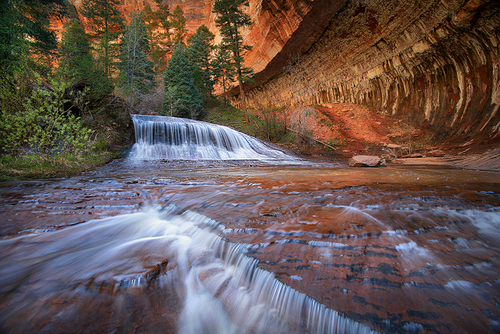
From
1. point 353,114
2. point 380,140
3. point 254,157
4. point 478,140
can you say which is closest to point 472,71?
point 478,140

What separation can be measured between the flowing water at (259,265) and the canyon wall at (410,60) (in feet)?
34.0

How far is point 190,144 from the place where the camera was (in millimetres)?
11867

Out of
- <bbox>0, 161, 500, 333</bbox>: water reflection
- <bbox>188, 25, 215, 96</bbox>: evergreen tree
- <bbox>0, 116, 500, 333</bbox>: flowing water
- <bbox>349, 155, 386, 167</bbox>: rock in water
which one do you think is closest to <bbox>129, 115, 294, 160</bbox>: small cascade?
<bbox>349, 155, 386, 167</bbox>: rock in water

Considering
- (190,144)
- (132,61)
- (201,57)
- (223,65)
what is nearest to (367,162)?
(190,144)

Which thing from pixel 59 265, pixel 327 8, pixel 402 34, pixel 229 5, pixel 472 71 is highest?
pixel 229 5

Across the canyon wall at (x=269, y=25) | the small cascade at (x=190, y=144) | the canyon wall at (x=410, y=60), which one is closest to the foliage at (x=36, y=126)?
the small cascade at (x=190, y=144)

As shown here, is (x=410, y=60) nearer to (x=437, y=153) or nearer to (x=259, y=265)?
(x=437, y=153)

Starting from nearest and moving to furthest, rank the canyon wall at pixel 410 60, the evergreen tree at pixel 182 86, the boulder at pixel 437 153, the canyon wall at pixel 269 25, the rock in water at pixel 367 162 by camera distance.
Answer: the rock in water at pixel 367 162 < the boulder at pixel 437 153 < the canyon wall at pixel 410 60 < the canyon wall at pixel 269 25 < the evergreen tree at pixel 182 86

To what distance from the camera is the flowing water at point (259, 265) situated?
3.25 ft

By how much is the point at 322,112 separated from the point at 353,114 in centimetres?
245

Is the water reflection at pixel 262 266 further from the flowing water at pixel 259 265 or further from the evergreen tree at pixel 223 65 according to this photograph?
the evergreen tree at pixel 223 65

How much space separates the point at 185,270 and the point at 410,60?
1801 cm

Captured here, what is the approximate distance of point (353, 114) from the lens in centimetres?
1684

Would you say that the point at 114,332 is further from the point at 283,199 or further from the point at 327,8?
the point at 327,8
